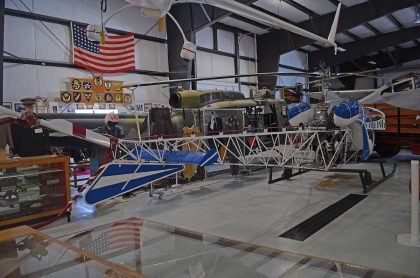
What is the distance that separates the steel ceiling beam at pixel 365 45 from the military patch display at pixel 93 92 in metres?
15.4

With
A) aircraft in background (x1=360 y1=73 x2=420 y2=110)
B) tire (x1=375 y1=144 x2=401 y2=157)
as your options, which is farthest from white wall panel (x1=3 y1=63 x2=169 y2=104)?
tire (x1=375 y1=144 x2=401 y2=157)

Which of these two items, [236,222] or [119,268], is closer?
[119,268]

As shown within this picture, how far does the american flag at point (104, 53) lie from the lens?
1017cm

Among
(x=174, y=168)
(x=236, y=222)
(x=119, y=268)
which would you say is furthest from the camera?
(x=174, y=168)

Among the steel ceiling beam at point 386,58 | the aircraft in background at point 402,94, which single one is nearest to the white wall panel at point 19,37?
the aircraft in background at point 402,94

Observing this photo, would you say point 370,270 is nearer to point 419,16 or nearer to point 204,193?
point 204,193

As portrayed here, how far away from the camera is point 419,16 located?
14844 mm

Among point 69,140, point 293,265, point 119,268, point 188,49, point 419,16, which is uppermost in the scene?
point 419,16

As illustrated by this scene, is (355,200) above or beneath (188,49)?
beneath

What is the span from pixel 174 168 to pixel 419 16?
15702 mm

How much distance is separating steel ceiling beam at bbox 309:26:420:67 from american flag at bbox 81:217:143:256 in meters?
19.9

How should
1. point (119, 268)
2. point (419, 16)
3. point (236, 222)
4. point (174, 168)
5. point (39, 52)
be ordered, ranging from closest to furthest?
1. point (119, 268)
2. point (236, 222)
3. point (174, 168)
4. point (39, 52)
5. point (419, 16)

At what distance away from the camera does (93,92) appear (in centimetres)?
1051

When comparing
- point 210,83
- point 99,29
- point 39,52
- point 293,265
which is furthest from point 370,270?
point 210,83
